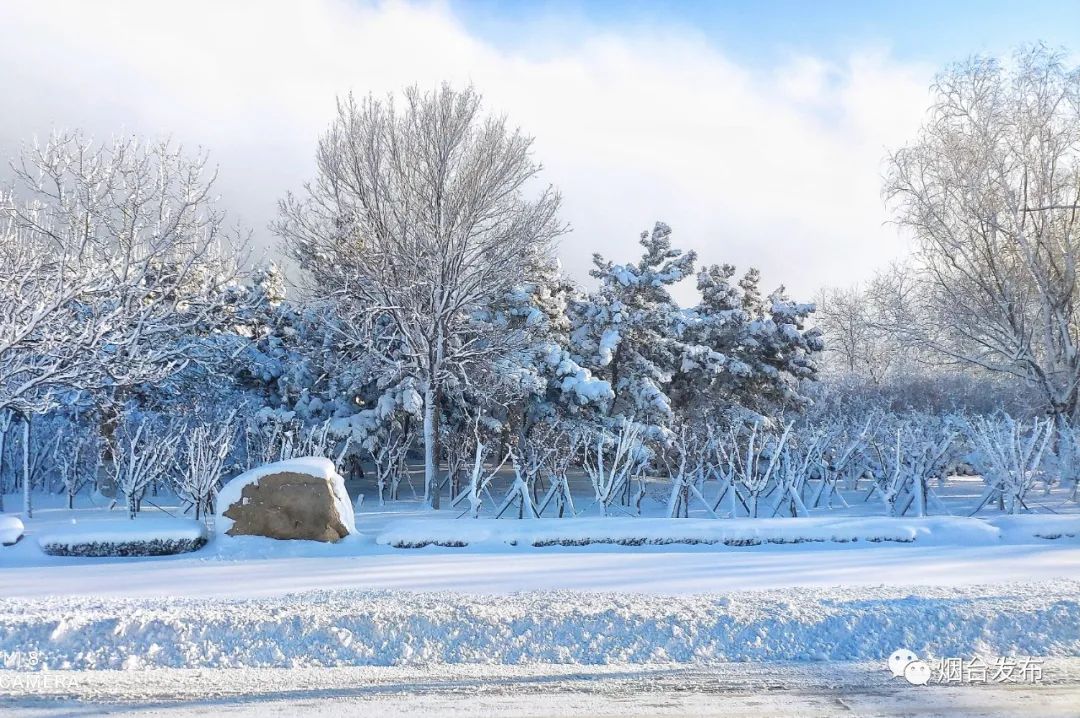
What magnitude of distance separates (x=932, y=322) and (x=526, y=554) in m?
18.2

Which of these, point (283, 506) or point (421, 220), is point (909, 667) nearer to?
point (283, 506)

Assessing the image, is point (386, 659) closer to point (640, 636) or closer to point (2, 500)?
point (640, 636)

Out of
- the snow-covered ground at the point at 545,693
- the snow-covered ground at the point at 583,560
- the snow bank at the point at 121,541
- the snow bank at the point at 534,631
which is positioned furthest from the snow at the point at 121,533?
the snow-covered ground at the point at 545,693

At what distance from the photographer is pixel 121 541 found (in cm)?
1039

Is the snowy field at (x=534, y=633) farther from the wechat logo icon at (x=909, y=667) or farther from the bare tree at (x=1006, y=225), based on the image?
the bare tree at (x=1006, y=225)

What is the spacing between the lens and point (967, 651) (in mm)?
5488

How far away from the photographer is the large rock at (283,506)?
10648 millimetres

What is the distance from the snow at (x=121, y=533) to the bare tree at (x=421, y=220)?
27.8 feet

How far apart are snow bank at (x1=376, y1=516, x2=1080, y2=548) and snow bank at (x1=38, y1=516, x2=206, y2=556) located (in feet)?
9.05

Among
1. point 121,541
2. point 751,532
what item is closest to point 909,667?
point 751,532

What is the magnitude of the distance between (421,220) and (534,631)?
47.6ft

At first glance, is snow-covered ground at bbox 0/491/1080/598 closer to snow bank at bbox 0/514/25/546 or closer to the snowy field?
the snowy field

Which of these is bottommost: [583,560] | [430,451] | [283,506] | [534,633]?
[583,560]

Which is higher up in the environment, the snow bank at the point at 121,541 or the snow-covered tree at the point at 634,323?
the snow-covered tree at the point at 634,323
